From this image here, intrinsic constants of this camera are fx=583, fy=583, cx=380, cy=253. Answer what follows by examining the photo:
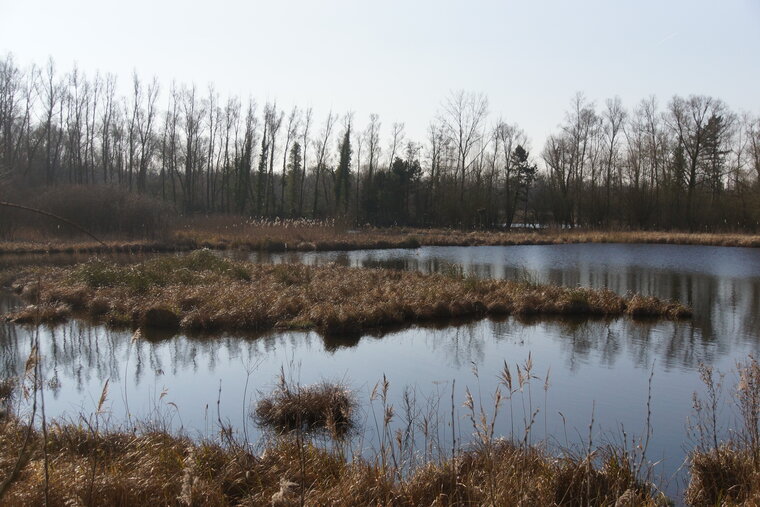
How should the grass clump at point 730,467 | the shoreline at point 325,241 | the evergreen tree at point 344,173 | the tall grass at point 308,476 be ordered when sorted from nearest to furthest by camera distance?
the tall grass at point 308,476
the grass clump at point 730,467
the shoreline at point 325,241
the evergreen tree at point 344,173

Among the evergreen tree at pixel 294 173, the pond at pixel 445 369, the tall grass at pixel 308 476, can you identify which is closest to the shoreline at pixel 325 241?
the pond at pixel 445 369

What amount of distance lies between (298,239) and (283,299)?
18.0 m

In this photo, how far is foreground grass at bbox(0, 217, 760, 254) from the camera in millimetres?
25875

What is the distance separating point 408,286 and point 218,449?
1054cm

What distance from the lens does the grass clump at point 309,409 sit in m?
6.37

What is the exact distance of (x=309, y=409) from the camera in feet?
21.8

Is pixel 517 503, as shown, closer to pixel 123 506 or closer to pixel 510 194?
pixel 123 506

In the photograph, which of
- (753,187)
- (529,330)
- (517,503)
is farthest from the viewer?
(753,187)

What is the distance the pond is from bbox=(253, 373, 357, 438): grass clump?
226mm

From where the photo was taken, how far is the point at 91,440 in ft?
15.9

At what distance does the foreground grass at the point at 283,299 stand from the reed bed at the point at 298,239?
9171 millimetres

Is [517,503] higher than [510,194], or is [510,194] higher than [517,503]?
[510,194]

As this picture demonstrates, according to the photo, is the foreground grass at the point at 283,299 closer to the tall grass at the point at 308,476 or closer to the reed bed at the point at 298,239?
the tall grass at the point at 308,476

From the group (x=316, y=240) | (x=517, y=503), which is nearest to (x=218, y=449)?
(x=517, y=503)
